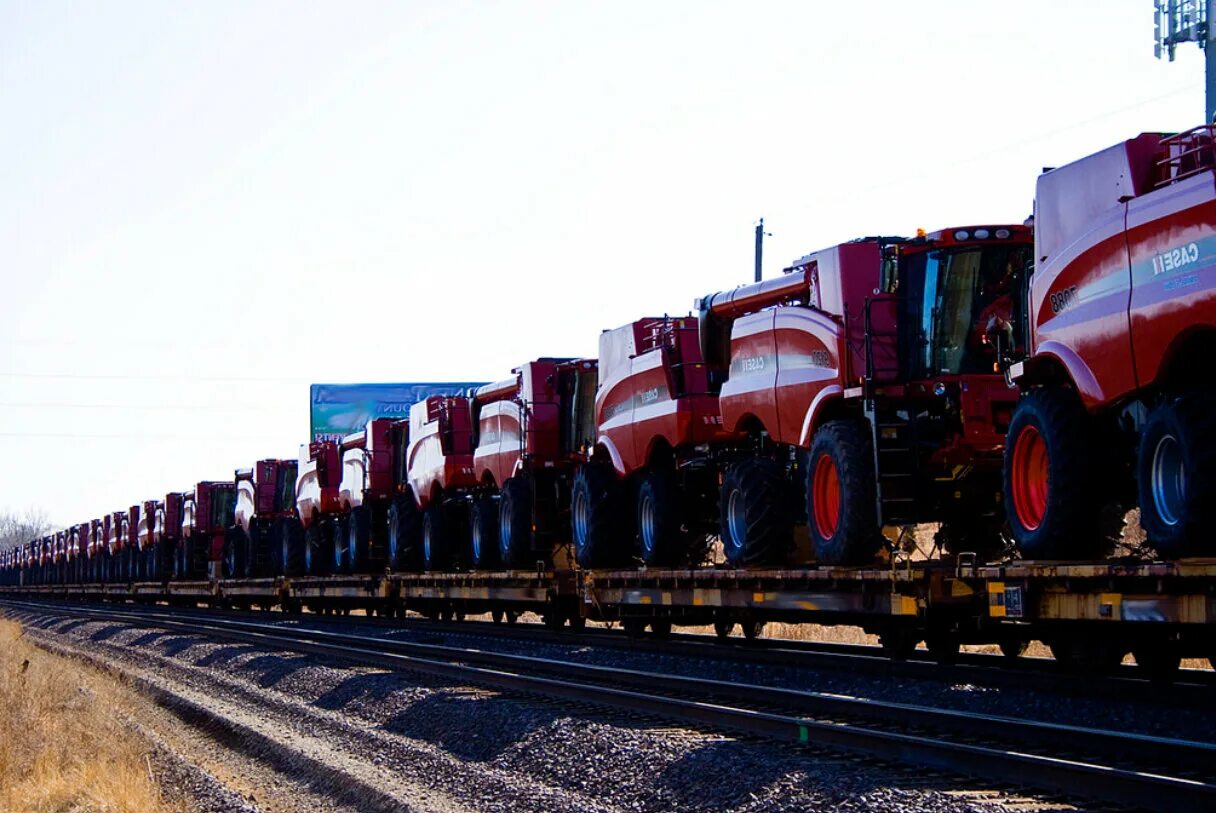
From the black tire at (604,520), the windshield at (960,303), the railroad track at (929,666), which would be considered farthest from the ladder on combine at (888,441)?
the black tire at (604,520)

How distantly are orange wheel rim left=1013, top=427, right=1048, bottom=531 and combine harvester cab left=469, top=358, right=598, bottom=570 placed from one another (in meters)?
11.5

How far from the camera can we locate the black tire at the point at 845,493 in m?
14.3

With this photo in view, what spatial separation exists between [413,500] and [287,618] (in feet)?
20.3

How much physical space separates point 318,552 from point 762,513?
2262 cm

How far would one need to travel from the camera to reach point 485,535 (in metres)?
26.3

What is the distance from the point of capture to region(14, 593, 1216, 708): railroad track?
36.2ft

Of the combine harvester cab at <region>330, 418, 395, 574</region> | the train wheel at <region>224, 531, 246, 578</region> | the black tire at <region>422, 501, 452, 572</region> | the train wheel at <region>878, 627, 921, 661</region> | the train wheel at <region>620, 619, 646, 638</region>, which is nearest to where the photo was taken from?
the train wheel at <region>878, 627, 921, 661</region>

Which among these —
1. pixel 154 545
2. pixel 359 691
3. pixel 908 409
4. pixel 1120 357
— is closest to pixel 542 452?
pixel 359 691

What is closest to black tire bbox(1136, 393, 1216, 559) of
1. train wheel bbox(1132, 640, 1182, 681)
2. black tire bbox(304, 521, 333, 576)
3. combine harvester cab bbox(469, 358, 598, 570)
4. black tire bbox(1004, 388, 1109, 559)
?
black tire bbox(1004, 388, 1109, 559)

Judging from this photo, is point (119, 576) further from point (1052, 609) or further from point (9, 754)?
point (1052, 609)

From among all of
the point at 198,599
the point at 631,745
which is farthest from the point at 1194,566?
the point at 198,599

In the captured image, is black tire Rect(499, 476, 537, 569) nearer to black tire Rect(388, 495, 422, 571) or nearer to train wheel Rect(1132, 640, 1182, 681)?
black tire Rect(388, 495, 422, 571)

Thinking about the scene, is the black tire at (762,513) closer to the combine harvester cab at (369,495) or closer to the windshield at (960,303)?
the windshield at (960,303)

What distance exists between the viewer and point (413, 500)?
30.8m
